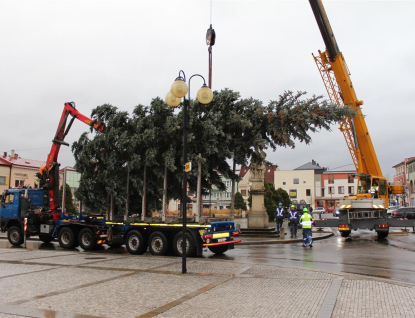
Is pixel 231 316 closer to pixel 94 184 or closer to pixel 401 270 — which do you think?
pixel 401 270

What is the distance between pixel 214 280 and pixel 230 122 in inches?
356

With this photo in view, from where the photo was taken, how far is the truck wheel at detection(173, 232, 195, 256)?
13969 millimetres

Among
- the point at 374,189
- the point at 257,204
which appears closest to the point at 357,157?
the point at 374,189

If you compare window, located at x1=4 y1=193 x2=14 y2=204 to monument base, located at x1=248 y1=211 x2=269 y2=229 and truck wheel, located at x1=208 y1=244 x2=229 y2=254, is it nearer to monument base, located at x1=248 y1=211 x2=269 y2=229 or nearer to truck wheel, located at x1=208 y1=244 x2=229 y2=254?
truck wheel, located at x1=208 y1=244 x2=229 y2=254

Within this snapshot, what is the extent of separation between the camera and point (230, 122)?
1728cm

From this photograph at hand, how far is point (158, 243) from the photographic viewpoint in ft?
49.1

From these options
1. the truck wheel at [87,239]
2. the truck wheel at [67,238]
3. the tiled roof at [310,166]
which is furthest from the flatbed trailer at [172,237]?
the tiled roof at [310,166]

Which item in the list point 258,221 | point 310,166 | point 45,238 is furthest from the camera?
point 310,166

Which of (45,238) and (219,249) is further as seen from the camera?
(45,238)

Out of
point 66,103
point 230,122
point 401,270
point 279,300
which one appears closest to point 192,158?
point 230,122

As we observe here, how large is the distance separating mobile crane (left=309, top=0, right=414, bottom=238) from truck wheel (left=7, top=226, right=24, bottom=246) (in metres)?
14.2

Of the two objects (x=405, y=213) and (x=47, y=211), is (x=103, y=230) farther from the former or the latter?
(x=405, y=213)

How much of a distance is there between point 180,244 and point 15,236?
8885 mm

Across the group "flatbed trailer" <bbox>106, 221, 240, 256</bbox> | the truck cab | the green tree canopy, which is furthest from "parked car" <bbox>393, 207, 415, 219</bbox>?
the truck cab
